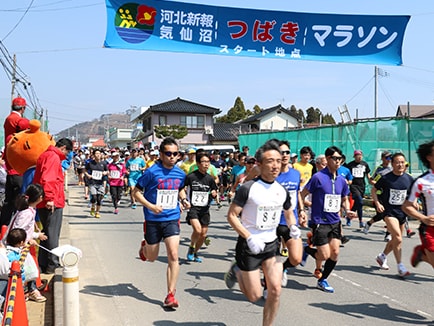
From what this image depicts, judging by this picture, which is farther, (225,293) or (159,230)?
(225,293)

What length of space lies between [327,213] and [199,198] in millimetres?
2455

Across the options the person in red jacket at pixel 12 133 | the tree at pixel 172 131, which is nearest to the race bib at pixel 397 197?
the person in red jacket at pixel 12 133

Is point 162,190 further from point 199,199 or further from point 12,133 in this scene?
point 12,133

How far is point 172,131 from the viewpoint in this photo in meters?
49.6

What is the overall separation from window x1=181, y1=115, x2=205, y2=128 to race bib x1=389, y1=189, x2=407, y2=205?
155 feet

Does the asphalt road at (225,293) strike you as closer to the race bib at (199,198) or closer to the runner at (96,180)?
the race bib at (199,198)

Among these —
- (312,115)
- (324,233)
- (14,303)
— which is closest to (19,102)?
(14,303)

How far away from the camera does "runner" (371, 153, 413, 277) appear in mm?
7348

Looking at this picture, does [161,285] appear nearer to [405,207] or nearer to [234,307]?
[234,307]

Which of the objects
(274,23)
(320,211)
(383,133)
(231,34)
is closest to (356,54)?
(274,23)

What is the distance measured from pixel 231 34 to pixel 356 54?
131 inches

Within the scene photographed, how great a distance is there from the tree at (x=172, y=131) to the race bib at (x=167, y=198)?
143 ft

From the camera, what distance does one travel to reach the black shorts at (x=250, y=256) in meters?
4.50

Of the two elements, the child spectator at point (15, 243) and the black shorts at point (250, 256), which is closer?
the black shorts at point (250, 256)
